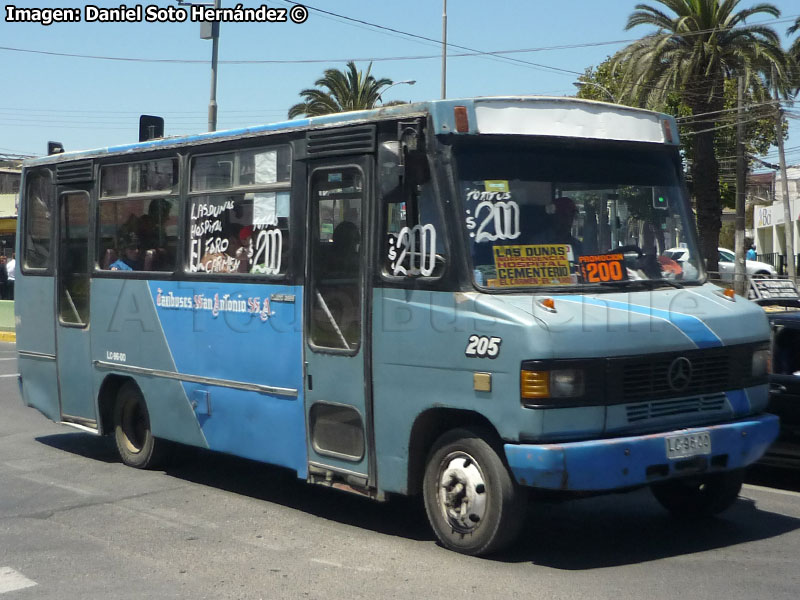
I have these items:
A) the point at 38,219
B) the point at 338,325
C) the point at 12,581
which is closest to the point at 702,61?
the point at 38,219

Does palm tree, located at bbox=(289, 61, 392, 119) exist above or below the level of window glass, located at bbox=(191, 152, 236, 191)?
above

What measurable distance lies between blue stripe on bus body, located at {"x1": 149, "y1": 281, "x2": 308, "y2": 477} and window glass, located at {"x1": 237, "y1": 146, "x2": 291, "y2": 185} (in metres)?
0.78

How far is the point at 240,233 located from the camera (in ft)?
27.0

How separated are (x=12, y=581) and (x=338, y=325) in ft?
8.32

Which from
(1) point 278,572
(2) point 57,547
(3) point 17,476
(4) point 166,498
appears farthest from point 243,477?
(1) point 278,572

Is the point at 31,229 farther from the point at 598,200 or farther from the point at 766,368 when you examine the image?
the point at 766,368

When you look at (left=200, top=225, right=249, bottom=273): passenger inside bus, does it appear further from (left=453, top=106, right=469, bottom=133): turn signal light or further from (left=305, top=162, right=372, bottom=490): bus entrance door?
(left=453, top=106, right=469, bottom=133): turn signal light

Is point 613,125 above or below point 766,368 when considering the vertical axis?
above

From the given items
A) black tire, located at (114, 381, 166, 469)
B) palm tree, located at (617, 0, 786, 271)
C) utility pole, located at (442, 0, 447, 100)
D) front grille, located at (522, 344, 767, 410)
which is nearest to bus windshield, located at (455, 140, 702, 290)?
front grille, located at (522, 344, 767, 410)

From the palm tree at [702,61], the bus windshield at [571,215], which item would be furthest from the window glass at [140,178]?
the palm tree at [702,61]

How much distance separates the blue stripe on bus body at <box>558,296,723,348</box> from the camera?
6.25 metres

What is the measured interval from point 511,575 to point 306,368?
2189mm

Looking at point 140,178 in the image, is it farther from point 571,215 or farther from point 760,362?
point 760,362

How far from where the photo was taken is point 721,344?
21.4 feet
